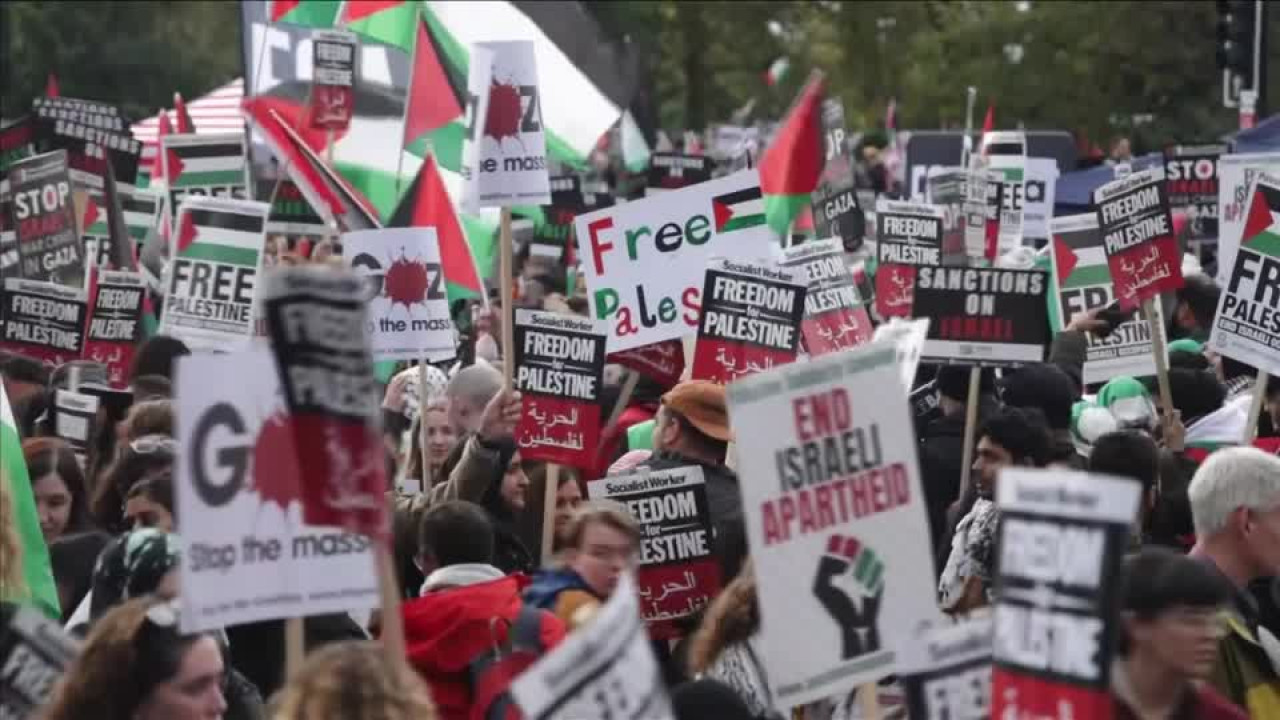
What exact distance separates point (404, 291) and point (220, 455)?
6.61 m

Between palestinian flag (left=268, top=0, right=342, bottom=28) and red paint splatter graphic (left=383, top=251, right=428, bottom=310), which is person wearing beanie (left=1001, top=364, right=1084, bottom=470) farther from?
palestinian flag (left=268, top=0, right=342, bottom=28)

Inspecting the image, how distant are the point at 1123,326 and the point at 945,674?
8336 mm

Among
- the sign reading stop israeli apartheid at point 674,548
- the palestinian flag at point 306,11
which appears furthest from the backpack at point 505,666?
the palestinian flag at point 306,11

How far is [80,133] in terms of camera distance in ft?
57.4

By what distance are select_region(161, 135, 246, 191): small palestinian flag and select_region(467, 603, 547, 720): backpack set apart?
37.2 feet

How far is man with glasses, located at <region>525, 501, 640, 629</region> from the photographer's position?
706 centimetres

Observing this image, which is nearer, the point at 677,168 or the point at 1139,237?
the point at 1139,237

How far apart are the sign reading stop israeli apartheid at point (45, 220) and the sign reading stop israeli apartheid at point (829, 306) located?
15.4 feet

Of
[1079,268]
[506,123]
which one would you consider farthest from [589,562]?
[1079,268]

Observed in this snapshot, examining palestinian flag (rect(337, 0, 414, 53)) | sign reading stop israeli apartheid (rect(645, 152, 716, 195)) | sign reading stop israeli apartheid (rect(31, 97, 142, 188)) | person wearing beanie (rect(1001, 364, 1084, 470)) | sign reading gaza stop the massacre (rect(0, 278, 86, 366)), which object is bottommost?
person wearing beanie (rect(1001, 364, 1084, 470))

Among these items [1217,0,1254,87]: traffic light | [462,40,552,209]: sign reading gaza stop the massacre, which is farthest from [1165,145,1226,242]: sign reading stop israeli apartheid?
[462,40,552,209]: sign reading gaza stop the massacre

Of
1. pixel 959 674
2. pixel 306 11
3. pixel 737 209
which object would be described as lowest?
pixel 959 674

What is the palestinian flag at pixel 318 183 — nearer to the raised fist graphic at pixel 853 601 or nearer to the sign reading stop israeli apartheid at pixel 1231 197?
the sign reading stop israeli apartheid at pixel 1231 197

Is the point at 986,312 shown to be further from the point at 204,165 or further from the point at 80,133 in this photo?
the point at 204,165
